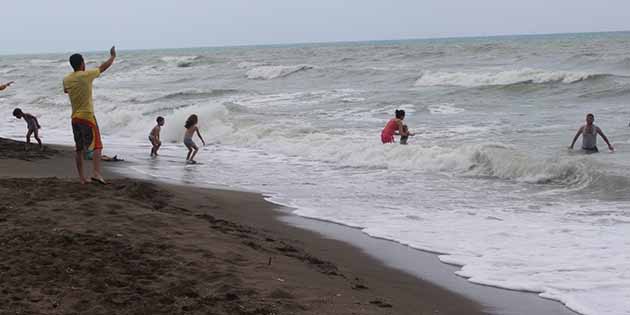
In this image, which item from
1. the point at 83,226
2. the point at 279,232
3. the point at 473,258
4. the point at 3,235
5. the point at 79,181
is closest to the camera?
the point at 3,235

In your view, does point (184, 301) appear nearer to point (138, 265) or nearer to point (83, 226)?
point (138, 265)

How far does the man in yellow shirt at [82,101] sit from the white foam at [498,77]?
23629mm

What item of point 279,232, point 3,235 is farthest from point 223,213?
point 3,235

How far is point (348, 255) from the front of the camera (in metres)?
6.95

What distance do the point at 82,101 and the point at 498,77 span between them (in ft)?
83.9

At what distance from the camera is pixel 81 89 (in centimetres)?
770

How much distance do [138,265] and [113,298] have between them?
27.3 inches

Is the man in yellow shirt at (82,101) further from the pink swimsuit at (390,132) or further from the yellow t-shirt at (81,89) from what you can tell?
the pink swimsuit at (390,132)

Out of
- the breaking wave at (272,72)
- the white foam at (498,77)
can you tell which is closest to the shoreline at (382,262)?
the white foam at (498,77)

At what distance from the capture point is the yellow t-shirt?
25.1 feet

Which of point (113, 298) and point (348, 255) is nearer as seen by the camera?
point (113, 298)

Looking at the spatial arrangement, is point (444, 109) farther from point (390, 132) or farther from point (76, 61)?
point (76, 61)

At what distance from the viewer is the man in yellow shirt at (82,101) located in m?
7.66

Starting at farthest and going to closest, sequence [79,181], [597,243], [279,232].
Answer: [79,181] < [279,232] < [597,243]
